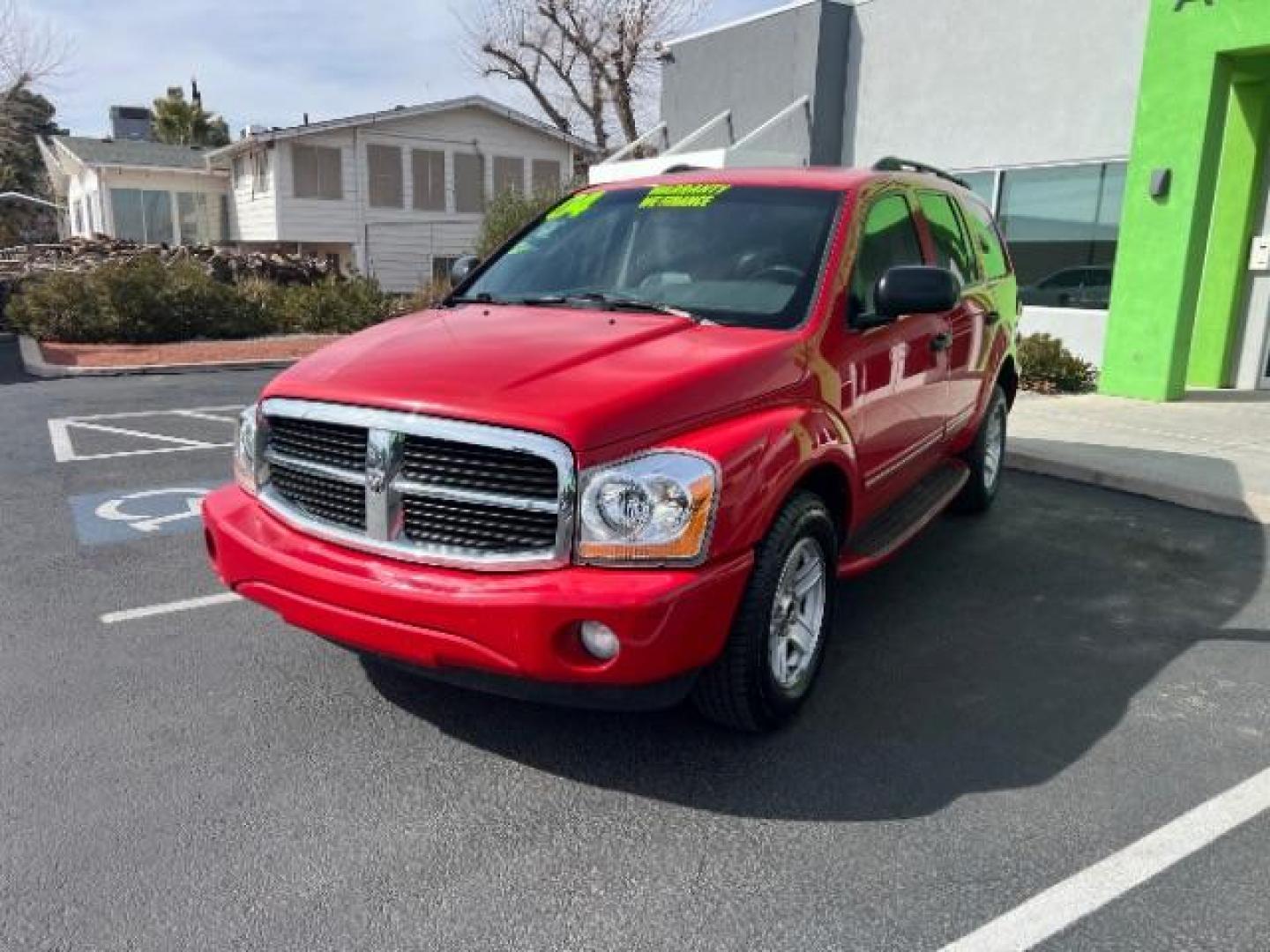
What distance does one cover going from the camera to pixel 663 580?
9.08 feet

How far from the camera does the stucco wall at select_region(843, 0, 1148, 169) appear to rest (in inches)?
432

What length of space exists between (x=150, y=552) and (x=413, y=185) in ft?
85.4

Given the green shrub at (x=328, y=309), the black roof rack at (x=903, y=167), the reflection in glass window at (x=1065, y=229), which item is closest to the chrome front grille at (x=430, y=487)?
the black roof rack at (x=903, y=167)

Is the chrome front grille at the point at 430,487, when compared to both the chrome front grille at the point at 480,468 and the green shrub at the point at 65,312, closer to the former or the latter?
the chrome front grille at the point at 480,468

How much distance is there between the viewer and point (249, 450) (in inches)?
139

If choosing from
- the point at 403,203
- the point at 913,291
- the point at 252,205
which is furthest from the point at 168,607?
the point at 252,205

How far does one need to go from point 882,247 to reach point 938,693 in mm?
1916

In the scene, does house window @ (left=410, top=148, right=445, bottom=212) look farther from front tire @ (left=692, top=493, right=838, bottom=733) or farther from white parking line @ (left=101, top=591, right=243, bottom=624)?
front tire @ (left=692, top=493, right=838, bottom=733)

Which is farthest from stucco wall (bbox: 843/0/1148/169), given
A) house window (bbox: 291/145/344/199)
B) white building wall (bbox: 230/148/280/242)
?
white building wall (bbox: 230/148/280/242)

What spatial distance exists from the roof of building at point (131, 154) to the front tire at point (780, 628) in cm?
3259

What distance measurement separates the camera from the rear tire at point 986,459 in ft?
19.5

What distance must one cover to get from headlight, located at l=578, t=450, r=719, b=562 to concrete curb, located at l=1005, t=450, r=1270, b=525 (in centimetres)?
510

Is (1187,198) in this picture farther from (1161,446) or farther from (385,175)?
(385,175)

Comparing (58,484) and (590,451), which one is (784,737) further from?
(58,484)
